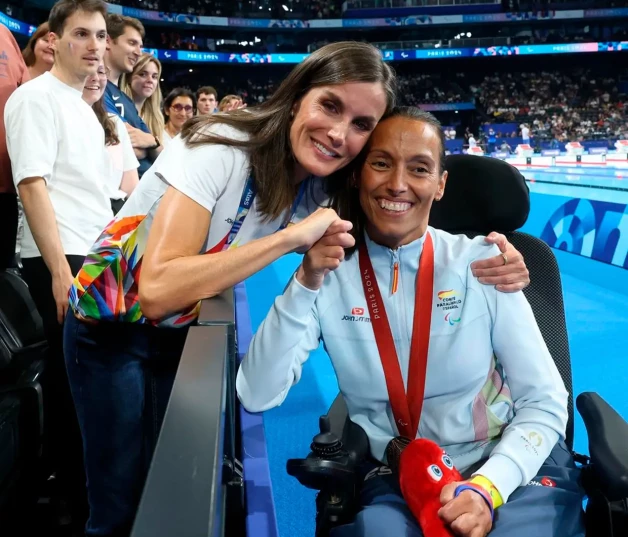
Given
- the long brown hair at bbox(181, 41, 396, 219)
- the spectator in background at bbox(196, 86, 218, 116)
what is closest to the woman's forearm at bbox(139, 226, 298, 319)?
the long brown hair at bbox(181, 41, 396, 219)

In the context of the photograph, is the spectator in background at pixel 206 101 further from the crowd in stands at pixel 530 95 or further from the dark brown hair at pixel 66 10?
the crowd in stands at pixel 530 95

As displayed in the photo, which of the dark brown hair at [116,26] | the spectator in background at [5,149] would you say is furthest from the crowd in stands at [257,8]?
the spectator in background at [5,149]

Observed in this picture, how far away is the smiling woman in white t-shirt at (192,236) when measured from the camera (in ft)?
4.29

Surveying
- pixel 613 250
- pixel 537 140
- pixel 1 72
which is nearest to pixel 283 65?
pixel 537 140

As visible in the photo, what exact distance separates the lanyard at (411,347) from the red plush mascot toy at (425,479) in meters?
0.18

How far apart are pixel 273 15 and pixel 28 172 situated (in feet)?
112

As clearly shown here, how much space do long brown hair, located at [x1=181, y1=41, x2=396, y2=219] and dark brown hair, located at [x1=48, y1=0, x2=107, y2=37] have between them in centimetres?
96

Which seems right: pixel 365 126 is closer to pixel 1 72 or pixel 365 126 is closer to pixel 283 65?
pixel 1 72

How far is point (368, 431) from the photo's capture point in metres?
1.46

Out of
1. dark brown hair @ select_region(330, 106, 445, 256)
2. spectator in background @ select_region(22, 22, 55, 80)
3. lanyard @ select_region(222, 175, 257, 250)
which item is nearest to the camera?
lanyard @ select_region(222, 175, 257, 250)

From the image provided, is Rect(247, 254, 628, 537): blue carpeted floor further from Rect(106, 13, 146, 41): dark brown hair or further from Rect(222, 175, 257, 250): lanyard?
Rect(106, 13, 146, 41): dark brown hair

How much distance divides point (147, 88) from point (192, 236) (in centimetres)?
327

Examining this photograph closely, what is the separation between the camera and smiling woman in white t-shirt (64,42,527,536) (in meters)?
1.31

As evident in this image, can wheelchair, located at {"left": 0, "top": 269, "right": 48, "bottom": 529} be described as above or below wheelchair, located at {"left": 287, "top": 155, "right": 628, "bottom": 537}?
below
